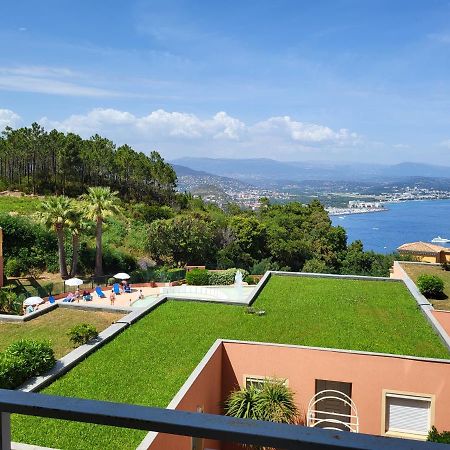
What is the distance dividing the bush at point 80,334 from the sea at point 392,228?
97.5 metres

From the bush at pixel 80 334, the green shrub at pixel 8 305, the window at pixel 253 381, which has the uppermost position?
the bush at pixel 80 334

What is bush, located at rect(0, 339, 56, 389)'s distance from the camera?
978 centimetres

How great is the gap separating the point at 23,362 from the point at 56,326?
4.66 meters

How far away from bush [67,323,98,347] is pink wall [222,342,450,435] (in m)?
3.61

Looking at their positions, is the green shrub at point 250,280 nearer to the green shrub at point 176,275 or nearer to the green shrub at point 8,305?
the green shrub at point 176,275

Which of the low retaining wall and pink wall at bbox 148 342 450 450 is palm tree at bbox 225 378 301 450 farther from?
the low retaining wall

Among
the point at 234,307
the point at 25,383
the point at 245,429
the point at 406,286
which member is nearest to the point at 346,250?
the point at 406,286

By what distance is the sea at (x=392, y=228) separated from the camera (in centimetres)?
12269

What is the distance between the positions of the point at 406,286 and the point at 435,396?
9.54 metres

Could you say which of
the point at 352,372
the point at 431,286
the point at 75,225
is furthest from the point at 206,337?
the point at 75,225

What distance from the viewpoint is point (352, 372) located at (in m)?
12.2

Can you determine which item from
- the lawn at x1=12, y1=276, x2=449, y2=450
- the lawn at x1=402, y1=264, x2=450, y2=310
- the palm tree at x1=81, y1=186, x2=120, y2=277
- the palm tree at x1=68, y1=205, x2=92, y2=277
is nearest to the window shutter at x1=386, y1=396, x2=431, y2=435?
the lawn at x1=12, y1=276, x2=449, y2=450

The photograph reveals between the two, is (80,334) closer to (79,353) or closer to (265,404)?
(79,353)

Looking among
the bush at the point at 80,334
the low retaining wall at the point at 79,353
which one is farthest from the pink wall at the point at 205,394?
the bush at the point at 80,334
